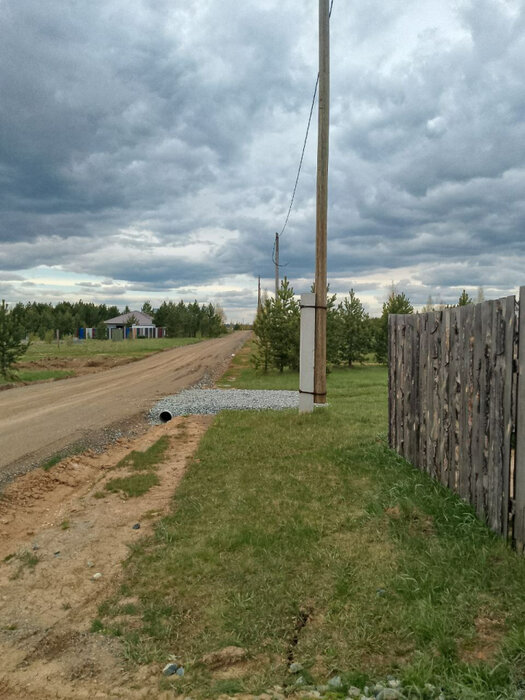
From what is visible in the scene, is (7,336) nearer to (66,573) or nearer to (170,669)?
(66,573)

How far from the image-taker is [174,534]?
4711mm

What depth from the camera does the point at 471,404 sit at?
185 inches

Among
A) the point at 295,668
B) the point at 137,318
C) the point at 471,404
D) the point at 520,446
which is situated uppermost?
the point at 137,318

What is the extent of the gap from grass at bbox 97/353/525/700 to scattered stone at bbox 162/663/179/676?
72 millimetres

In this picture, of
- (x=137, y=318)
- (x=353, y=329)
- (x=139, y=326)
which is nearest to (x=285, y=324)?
(x=353, y=329)

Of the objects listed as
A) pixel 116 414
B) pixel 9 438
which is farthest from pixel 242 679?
pixel 116 414

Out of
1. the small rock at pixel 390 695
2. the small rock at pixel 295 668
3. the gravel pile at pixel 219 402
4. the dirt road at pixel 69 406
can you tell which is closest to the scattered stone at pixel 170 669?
the small rock at pixel 295 668

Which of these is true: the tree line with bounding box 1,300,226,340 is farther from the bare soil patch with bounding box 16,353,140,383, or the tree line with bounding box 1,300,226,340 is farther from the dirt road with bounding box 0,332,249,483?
the dirt road with bounding box 0,332,249,483

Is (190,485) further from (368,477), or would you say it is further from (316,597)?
(316,597)

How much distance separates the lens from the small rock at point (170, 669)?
2.79 m

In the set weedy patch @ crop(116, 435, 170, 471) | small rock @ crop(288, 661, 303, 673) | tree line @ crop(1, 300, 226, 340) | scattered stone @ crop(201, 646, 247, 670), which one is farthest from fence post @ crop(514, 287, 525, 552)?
tree line @ crop(1, 300, 226, 340)

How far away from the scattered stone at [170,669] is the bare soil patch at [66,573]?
4 centimetres

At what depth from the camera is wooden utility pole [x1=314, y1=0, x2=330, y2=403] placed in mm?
10273

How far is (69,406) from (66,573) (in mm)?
10335
